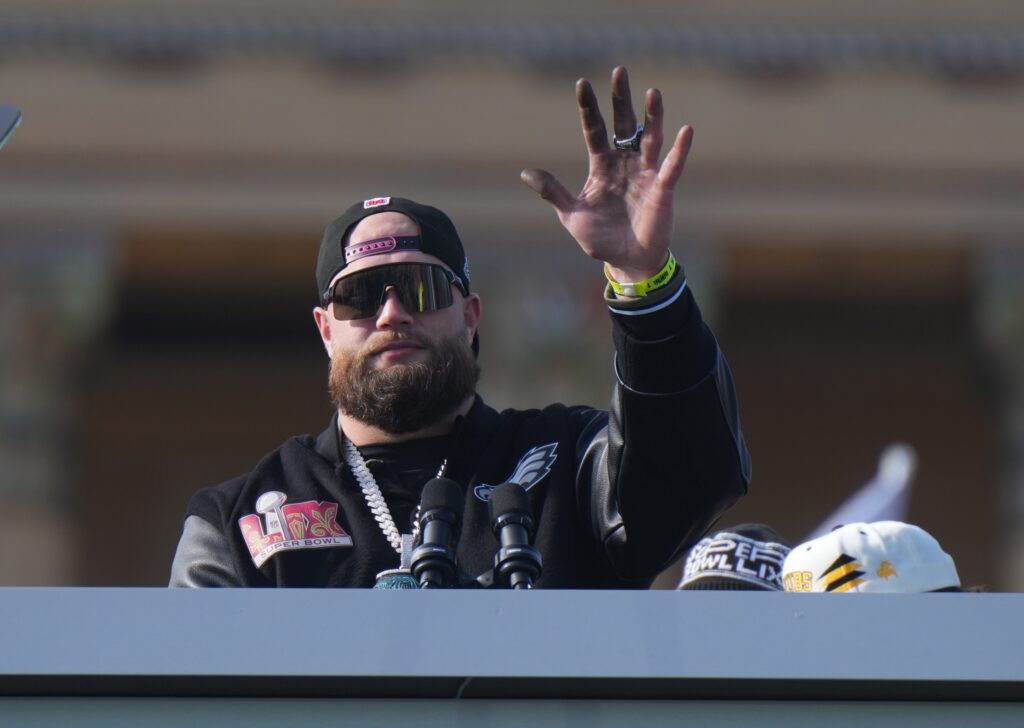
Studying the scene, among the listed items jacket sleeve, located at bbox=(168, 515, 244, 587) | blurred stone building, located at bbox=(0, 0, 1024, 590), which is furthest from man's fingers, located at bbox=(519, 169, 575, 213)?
blurred stone building, located at bbox=(0, 0, 1024, 590)

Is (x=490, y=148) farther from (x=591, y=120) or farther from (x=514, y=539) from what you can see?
(x=514, y=539)

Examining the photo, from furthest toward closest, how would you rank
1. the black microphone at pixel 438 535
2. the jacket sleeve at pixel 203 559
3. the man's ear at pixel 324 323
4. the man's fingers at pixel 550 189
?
the man's ear at pixel 324 323 < the jacket sleeve at pixel 203 559 < the man's fingers at pixel 550 189 < the black microphone at pixel 438 535

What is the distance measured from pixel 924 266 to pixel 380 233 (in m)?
9.62

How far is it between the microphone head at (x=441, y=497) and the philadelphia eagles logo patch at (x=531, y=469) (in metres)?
0.65

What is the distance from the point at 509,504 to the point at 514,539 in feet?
0.21

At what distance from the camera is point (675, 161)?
306 centimetres

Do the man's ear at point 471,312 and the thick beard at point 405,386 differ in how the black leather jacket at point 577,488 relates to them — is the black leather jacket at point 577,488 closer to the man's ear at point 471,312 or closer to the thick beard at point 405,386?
the thick beard at point 405,386

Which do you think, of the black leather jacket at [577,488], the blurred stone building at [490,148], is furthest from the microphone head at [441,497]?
the blurred stone building at [490,148]

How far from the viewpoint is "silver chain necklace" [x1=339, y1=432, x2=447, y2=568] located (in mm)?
3213

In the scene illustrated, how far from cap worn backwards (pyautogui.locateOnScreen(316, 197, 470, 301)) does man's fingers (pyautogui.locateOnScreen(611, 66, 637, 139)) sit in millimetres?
507

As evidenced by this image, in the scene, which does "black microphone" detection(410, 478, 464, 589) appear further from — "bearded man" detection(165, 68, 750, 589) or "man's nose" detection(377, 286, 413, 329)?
"man's nose" detection(377, 286, 413, 329)

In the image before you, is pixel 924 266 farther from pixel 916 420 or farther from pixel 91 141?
pixel 91 141

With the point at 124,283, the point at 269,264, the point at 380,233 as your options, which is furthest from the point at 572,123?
the point at 380,233

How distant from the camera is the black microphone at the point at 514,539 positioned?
2.53m
